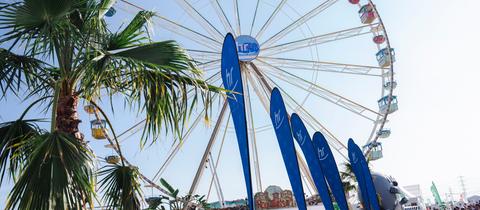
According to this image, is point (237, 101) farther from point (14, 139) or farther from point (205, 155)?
point (205, 155)

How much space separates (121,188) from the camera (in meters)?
5.02

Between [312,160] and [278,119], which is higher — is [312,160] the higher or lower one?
the lower one

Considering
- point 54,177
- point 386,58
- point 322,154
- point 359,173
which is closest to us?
point 54,177

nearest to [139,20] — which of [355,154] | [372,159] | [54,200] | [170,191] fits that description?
[54,200]

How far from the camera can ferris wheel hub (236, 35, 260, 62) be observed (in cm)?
1948

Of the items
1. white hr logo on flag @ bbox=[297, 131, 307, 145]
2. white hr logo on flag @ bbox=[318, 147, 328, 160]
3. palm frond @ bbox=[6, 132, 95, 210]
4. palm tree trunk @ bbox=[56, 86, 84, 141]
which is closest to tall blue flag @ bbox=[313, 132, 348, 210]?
white hr logo on flag @ bbox=[318, 147, 328, 160]

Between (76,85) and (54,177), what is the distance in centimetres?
133

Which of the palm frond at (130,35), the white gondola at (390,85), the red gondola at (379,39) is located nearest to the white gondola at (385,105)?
the white gondola at (390,85)

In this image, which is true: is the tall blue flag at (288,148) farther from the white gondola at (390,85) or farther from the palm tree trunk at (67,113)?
the white gondola at (390,85)

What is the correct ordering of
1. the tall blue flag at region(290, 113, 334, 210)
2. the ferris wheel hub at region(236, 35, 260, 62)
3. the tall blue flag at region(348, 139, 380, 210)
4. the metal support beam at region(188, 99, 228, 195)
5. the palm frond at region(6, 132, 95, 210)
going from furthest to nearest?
the ferris wheel hub at region(236, 35, 260, 62)
the metal support beam at region(188, 99, 228, 195)
the tall blue flag at region(348, 139, 380, 210)
the tall blue flag at region(290, 113, 334, 210)
the palm frond at region(6, 132, 95, 210)

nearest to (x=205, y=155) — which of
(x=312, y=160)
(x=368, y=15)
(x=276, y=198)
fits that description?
(x=276, y=198)

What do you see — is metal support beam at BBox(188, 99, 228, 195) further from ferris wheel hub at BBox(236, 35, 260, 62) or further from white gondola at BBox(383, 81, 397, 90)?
white gondola at BBox(383, 81, 397, 90)

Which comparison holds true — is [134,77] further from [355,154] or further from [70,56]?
[355,154]

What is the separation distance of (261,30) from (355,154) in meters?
6.96
